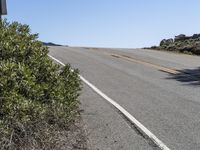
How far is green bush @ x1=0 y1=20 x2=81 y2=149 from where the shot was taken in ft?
21.9

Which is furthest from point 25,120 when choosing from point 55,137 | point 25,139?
point 55,137

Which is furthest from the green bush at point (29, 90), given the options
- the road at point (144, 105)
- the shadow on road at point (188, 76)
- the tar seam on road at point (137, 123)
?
the shadow on road at point (188, 76)

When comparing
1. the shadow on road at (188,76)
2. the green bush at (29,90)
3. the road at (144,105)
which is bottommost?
the shadow on road at (188,76)

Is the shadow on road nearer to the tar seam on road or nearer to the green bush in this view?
the tar seam on road

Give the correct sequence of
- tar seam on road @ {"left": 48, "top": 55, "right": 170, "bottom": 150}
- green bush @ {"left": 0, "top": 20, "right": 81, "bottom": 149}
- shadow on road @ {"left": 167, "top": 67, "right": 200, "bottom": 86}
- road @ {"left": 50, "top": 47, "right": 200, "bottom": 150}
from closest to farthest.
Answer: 1. green bush @ {"left": 0, "top": 20, "right": 81, "bottom": 149}
2. tar seam on road @ {"left": 48, "top": 55, "right": 170, "bottom": 150}
3. road @ {"left": 50, "top": 47, "right": 200, "bottom": 150}
4. shadow on road @ {"left": 167, "top": 67, "right": 200, "bottom": 86}

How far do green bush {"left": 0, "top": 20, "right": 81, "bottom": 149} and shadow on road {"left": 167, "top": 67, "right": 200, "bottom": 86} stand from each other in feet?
26.5

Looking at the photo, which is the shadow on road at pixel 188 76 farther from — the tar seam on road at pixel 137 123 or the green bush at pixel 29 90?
the green bush at pixel 29 90

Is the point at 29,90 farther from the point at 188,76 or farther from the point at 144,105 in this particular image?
the point at 188,76

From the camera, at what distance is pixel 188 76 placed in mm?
19172

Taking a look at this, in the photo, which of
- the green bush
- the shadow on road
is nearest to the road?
the shadow on road

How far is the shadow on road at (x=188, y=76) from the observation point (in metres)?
17.4

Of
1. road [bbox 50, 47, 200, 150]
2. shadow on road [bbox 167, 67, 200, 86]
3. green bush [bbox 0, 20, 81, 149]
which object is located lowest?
shadow on road [bbox 167, 67, 200, 86]

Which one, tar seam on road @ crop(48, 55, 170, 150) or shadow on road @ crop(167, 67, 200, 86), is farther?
shadow on road @ crop(167, 67, 200, 86)

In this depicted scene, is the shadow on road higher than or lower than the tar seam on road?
lower
